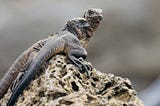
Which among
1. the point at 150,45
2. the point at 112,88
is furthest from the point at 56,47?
the point at 150,45

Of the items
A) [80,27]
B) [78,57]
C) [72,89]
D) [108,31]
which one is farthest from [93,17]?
[108,31]

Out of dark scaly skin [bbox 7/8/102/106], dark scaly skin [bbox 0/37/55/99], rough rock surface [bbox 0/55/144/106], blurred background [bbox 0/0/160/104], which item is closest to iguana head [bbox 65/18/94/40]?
dark scaly skin [bbox 7/8/102/106]

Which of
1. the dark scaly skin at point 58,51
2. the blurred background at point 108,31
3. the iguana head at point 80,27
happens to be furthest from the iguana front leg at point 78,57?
the blurred background at point 108,31

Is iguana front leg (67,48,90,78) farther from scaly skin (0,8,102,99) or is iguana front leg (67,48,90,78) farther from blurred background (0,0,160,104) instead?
blurred background (0,0,160,104)

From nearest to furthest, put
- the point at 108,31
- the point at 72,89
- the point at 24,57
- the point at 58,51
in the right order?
1. the point at 72,89
2. the point at 58,51
3. the point at 24,57
4. the point at 108,31

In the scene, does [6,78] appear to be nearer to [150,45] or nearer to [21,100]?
[21,100]

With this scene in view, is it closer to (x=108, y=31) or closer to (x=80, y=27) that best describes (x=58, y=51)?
(x=80, y=27)

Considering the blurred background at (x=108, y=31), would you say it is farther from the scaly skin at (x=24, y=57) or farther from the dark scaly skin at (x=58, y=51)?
the dark scaly skin at (x=58, y=51)

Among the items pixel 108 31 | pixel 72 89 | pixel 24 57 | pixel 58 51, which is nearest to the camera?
pixel 72 89
